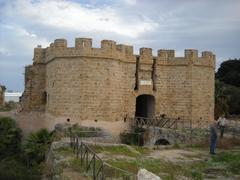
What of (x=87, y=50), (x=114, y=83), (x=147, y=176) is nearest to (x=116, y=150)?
(x=147, y=176)

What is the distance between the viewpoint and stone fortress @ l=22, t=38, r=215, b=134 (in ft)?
75.3

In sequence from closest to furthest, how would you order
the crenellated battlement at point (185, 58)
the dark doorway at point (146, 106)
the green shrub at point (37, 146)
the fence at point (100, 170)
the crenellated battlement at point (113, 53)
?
the fence at point (100, 170)
the green shrub at point (37, 146)
the crenellated battlement at point (113, 53)
the crenellated battlement at point (185, 58)
the dark doorway at point (146, 106)

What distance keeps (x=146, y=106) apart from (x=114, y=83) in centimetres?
451

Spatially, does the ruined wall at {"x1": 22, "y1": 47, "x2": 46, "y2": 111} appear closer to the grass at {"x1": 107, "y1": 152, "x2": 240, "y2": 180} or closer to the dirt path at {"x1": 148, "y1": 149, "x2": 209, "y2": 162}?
the dirt path at {"x1": 148, "y1": 149, "x2": 209, "y2": 162}

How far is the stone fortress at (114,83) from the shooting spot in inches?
903

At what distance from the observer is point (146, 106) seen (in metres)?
27.4

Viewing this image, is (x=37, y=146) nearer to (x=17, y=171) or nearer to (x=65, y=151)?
(x=17, y=171)

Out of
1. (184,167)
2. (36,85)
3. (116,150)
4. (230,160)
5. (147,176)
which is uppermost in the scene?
(36,85)

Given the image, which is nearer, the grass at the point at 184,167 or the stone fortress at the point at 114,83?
the grass at the point at 184,167

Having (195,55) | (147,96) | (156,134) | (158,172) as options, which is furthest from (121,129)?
(158,172)

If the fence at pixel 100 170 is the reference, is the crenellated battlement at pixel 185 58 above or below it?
above

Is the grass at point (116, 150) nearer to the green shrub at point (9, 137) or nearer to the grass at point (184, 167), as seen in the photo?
the grass at point (184, 167)

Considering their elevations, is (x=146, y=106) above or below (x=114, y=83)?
below

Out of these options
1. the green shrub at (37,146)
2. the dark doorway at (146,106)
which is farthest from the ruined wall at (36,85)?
the dark doorway at (146,106)
